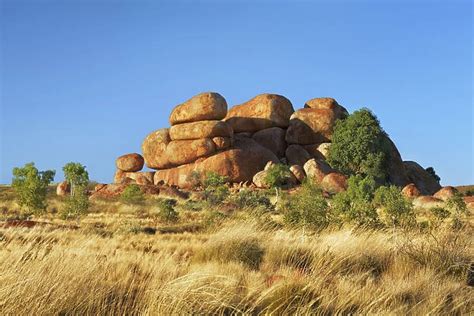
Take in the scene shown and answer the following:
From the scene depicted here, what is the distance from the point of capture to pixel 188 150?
175 feet

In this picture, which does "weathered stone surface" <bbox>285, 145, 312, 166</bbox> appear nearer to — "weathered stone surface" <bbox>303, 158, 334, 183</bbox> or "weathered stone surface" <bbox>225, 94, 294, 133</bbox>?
"weathered stone surface" <bbox>225, 94, 294, 133</bbox>

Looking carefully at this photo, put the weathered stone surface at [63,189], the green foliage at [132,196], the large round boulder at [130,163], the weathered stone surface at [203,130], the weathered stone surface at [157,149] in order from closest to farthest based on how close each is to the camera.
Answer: the green foliage at [132,196], the weathered stone surface at [63,189], the weathered stone surface at [203,130], the weathered stone surface at [157,149], the large round boulder at [130,163]

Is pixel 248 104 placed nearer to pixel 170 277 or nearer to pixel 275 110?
pixel 275 110

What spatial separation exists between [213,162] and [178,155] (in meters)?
5.24

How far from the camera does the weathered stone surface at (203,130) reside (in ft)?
173

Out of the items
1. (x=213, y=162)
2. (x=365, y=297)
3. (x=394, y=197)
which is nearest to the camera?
(x=365, y=297)

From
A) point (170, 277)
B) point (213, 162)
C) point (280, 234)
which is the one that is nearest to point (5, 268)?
point (170, 277)

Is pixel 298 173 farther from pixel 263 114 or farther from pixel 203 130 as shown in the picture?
pixel 263 114

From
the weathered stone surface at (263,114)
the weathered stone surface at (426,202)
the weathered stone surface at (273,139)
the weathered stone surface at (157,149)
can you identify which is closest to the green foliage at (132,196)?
the weathered stone surface at (157,149)

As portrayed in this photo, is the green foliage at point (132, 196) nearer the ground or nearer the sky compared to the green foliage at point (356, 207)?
nearer the sky

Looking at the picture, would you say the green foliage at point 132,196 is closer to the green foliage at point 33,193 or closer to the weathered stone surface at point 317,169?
the green foliage at point 33,193

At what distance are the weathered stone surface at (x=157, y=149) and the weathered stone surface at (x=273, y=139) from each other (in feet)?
33.7

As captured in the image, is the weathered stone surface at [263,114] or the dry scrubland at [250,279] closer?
the dry scrubland at [250,279]

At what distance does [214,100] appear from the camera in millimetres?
54000
